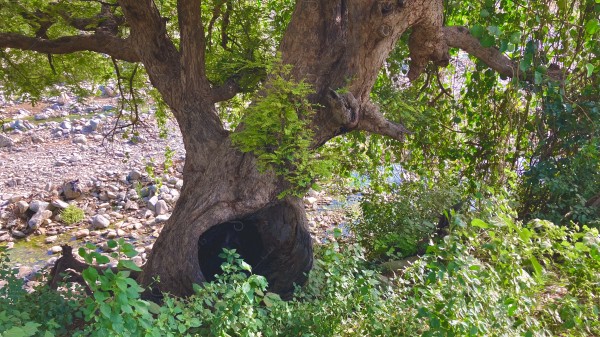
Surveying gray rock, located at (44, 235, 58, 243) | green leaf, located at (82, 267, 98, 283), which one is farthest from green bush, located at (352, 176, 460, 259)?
gray rock, located at (44, 235, 58, 243)

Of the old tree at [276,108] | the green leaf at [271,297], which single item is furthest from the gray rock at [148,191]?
the green leaf at [271,297]

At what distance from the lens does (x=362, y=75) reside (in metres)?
4.42

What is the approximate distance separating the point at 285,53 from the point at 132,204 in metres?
6.38

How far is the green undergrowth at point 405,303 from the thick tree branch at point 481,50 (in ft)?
6.58

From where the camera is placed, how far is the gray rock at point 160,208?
9.66m

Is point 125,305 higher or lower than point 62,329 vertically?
higher

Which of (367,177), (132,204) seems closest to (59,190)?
(132,204)

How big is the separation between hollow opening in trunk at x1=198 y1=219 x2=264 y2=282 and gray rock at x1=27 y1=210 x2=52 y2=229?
5943 mm

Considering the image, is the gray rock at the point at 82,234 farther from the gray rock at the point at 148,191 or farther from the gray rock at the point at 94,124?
the gray rock at the point at 94,124

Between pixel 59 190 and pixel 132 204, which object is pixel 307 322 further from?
pixel 59 190

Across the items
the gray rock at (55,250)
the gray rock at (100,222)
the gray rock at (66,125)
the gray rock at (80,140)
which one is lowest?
the gray rock at (55,250)

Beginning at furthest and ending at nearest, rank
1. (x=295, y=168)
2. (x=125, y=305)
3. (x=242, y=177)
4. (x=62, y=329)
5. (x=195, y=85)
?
(x=195, y=85) < (x=242, y=177) < (x=295, y=168) < (x=62, y=329) < (x=125, y=305)

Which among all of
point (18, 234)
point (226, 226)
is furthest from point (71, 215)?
point (226, 226)

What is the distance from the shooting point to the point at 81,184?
10477mm
